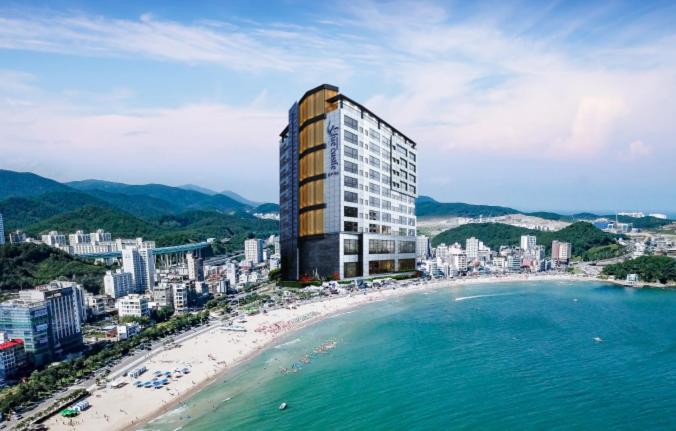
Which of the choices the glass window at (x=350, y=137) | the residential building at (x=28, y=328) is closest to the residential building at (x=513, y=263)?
the glass window at (x=350, y=137)

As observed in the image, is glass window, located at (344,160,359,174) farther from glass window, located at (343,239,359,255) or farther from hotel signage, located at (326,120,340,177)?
glass window, located at (343,239,359,255)

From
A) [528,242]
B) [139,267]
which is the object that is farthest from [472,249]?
[139,267]

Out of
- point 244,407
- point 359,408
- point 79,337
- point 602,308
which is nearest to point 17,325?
point 79,337

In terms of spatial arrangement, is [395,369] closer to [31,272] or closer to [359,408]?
[359,408]

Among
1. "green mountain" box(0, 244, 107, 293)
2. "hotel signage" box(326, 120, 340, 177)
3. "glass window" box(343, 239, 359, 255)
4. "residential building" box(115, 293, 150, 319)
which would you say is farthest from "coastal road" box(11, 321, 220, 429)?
"green mountain" box(0, 244, 107, 293)

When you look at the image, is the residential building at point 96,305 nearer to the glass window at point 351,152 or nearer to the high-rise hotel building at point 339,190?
the high-rise hotel building at point 339,190
